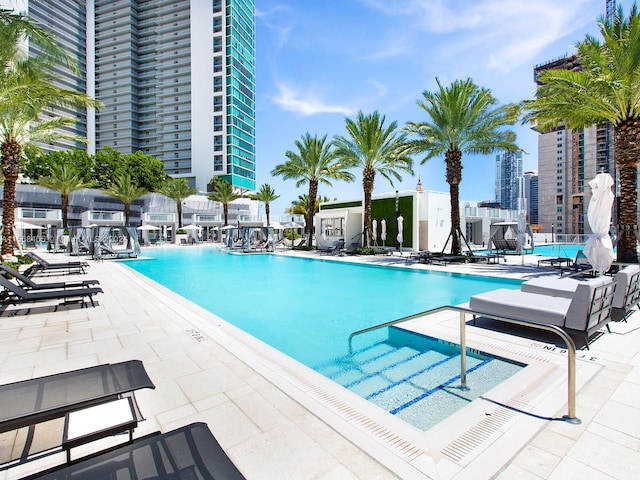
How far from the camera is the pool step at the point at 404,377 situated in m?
3.80

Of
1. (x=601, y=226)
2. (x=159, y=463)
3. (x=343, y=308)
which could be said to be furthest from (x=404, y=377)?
(x=601, y=226)

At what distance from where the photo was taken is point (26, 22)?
8.88m

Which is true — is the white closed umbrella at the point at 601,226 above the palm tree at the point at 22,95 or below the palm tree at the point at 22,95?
below

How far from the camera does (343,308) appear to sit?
8.50m

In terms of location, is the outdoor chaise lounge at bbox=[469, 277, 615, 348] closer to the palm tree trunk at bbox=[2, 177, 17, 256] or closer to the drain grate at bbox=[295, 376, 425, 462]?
the drain grate at bbox=[295, 376, 425, 462]

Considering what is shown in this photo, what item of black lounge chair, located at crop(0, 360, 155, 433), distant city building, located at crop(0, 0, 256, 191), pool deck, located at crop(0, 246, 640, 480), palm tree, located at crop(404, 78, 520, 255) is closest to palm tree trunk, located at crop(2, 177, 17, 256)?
pool deck, located at crop(0, 246, 640, 480)

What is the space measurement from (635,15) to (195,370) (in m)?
16.2

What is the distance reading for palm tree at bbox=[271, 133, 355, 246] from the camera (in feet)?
85.0

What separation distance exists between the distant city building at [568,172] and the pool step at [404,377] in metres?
82.0

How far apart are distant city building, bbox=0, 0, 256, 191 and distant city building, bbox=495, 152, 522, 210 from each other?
10942 centimetres

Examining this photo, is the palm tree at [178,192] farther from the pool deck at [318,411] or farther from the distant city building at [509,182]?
the distant city building at [509,182]

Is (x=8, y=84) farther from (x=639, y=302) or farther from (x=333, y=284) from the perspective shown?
(x=639, y=302)

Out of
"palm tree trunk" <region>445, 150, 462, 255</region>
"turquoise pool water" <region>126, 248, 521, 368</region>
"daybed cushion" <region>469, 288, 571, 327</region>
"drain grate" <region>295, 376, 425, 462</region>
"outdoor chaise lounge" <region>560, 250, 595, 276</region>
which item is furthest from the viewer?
"palm tree trunk" <region>445, 150, 462, 255</region>

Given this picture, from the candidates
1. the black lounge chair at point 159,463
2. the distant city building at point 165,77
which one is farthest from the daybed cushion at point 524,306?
the distant city building at point 165,77
